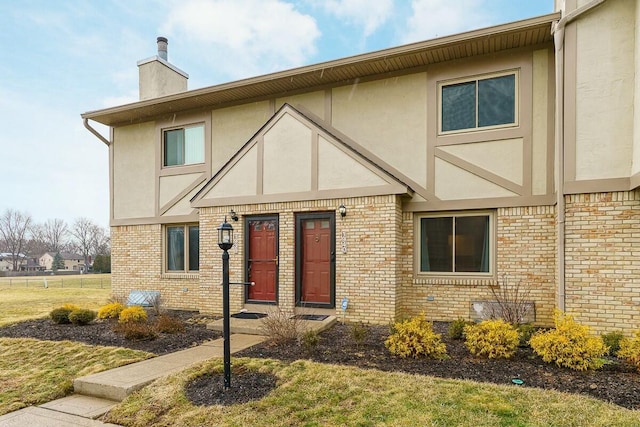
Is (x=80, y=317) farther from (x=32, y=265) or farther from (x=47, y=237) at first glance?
(x=32, y=265)

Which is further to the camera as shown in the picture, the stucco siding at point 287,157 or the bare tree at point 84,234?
the bare tree at point 84,234

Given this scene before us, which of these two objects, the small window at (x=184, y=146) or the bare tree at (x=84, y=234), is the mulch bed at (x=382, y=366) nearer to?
the small window at (x=184, y=146)

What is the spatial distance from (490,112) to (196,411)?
25.0ft

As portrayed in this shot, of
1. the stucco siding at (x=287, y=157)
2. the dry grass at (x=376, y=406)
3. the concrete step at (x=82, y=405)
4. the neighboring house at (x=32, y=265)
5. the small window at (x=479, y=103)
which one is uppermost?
the small window at (x=479, y=103)

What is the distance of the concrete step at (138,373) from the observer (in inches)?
183

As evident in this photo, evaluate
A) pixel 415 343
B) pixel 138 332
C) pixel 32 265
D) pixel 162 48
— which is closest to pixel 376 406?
pixel 415 343

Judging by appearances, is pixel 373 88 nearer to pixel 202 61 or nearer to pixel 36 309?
pixel 202 61

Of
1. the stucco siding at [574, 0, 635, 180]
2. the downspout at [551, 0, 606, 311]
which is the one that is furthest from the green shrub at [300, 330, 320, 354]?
the stucco siding at [574, 0, 635, 180]

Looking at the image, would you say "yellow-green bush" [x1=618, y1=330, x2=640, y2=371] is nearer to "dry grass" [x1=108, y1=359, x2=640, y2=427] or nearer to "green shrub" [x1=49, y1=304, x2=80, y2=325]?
"dry grass" [x1=108, y1=359, x2=640, y2=427]

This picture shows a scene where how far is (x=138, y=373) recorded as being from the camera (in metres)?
5.15

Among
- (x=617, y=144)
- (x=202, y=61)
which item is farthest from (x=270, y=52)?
(x=617, y=144)

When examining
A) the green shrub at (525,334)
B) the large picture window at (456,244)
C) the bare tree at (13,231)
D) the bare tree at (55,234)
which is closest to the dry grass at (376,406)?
the green shrub at (525,334)

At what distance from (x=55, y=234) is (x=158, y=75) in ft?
241

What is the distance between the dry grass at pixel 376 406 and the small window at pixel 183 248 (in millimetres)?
6828
